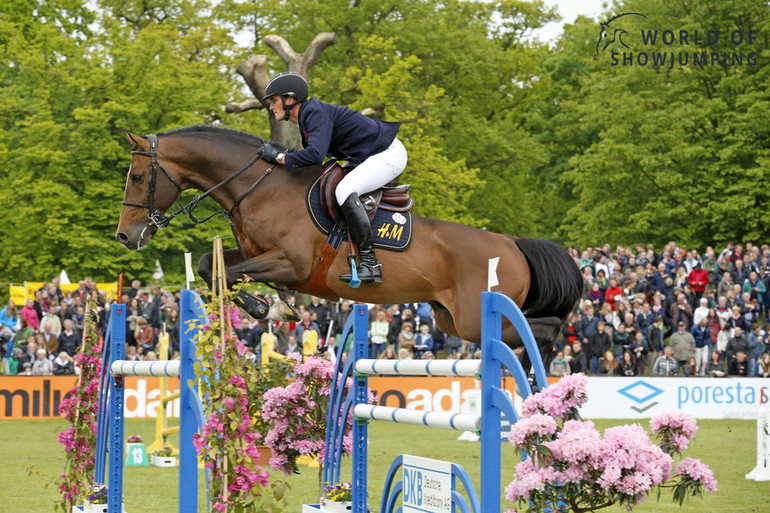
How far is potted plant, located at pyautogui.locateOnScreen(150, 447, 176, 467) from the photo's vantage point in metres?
11.1

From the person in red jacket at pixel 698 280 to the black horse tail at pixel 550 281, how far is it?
43.1 feet

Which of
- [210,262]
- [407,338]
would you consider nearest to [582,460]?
[210,262]

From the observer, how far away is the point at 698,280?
64.0 feet

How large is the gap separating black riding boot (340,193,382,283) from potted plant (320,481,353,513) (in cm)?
131

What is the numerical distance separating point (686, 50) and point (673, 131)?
2.50 meters

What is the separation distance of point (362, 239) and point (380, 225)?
0.81 ft

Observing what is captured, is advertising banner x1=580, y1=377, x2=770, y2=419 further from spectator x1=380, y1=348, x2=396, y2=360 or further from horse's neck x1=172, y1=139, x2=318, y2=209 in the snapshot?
horse's neck x1=172, y1=139, x2=318, y2=209

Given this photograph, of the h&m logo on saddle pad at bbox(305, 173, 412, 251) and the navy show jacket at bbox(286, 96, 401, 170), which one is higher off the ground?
the navy show jacket at bbox(286, 96, 401, 170)

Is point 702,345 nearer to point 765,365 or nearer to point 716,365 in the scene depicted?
point 716,365

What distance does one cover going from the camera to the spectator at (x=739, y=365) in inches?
711

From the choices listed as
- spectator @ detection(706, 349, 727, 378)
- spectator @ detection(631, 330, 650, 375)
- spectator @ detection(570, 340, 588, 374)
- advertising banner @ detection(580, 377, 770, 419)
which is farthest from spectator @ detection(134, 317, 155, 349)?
spectator @ detection(706, 349, 727, 378)

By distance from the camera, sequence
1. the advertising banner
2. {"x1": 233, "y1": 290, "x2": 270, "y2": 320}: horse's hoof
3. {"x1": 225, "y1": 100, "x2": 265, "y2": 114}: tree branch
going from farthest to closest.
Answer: {"x1": 225, "y1": 100, "x2": 265, "y2": 114}: tree branch, the advertising banner, {"x1": 233, "y1": 290, "x2": 270, "y2": 320}: horse's hoof

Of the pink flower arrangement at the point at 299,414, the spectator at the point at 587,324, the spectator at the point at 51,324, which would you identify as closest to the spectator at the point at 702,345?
the spectator at the point at 587,324

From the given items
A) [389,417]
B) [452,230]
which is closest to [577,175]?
[452,230]
